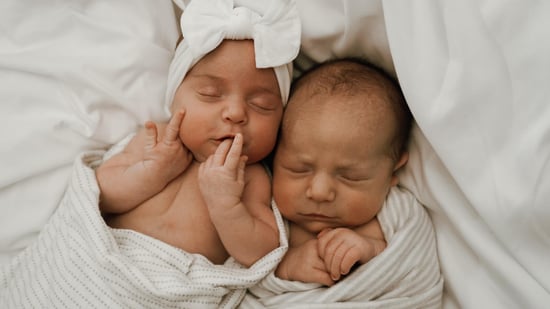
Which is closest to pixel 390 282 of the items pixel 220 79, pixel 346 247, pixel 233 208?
pixel 346 247

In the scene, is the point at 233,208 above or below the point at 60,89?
below

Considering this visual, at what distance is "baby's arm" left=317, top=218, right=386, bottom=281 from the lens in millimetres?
1204

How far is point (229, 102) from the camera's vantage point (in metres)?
1.29

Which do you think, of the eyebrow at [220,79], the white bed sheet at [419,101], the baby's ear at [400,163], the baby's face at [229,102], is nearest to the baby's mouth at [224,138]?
the baby's face at [229,102]

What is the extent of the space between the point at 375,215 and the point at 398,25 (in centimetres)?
45

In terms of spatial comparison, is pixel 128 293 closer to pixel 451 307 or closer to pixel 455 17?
pixel 451 307

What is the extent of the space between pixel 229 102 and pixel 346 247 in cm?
42

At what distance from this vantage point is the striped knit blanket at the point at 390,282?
1225 mm

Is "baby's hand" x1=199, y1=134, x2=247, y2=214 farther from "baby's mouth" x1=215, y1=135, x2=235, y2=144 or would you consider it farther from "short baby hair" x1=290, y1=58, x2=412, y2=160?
"short baby hair" x1=290, y1=58, x2=412, y2=160

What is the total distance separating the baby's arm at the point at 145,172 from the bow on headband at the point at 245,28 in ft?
0.61

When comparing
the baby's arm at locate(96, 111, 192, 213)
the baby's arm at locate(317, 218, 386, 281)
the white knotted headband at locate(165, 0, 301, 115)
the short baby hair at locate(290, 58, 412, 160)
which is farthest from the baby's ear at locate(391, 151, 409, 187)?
the baby's arm at locate(96, 111, 192, 213)

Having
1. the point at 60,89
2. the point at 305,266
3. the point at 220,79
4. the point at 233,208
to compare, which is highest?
the point at 220,79

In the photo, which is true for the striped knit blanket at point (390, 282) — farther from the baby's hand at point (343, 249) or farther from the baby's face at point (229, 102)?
the baby's face at point (229, 102)

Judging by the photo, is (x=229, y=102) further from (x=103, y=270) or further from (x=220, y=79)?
(x=103, y=270)
